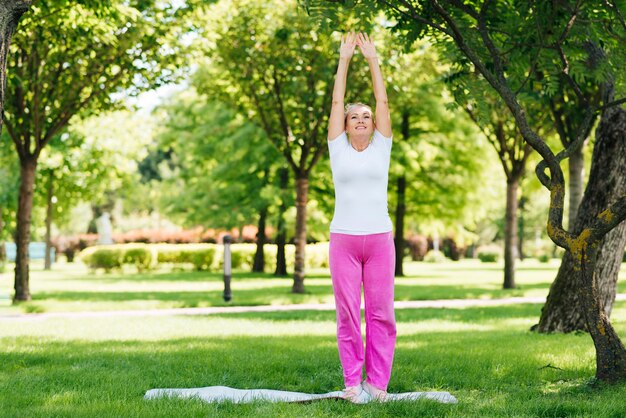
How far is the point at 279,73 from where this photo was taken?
17.6m

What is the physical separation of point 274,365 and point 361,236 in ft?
7.58

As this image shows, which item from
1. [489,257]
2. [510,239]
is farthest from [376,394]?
[489,257]

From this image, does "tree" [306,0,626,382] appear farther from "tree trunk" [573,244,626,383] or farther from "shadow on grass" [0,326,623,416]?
"shadow on grass" [0,326,623,416]

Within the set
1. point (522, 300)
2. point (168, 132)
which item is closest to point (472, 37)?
point (522, 300)

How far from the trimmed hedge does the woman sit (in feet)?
85.2

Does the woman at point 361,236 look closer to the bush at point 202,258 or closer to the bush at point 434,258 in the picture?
the bush at point 202,258

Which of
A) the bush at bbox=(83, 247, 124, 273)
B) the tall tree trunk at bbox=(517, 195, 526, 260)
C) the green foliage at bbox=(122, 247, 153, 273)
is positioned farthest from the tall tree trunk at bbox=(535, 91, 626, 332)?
the tall tree trunk at bbox=(517, 195, 526, 260)

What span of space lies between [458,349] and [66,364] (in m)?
3.95

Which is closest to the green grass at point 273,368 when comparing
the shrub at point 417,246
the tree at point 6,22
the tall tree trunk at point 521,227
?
the tree at point 6,22

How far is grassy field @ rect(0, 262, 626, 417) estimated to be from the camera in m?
5.07

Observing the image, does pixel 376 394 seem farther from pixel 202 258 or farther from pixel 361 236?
pixel 202 258

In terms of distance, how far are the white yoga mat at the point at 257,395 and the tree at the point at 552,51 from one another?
140 centimetres

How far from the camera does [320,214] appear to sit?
26609 millimetres

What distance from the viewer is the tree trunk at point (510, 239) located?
20484 millimetres
